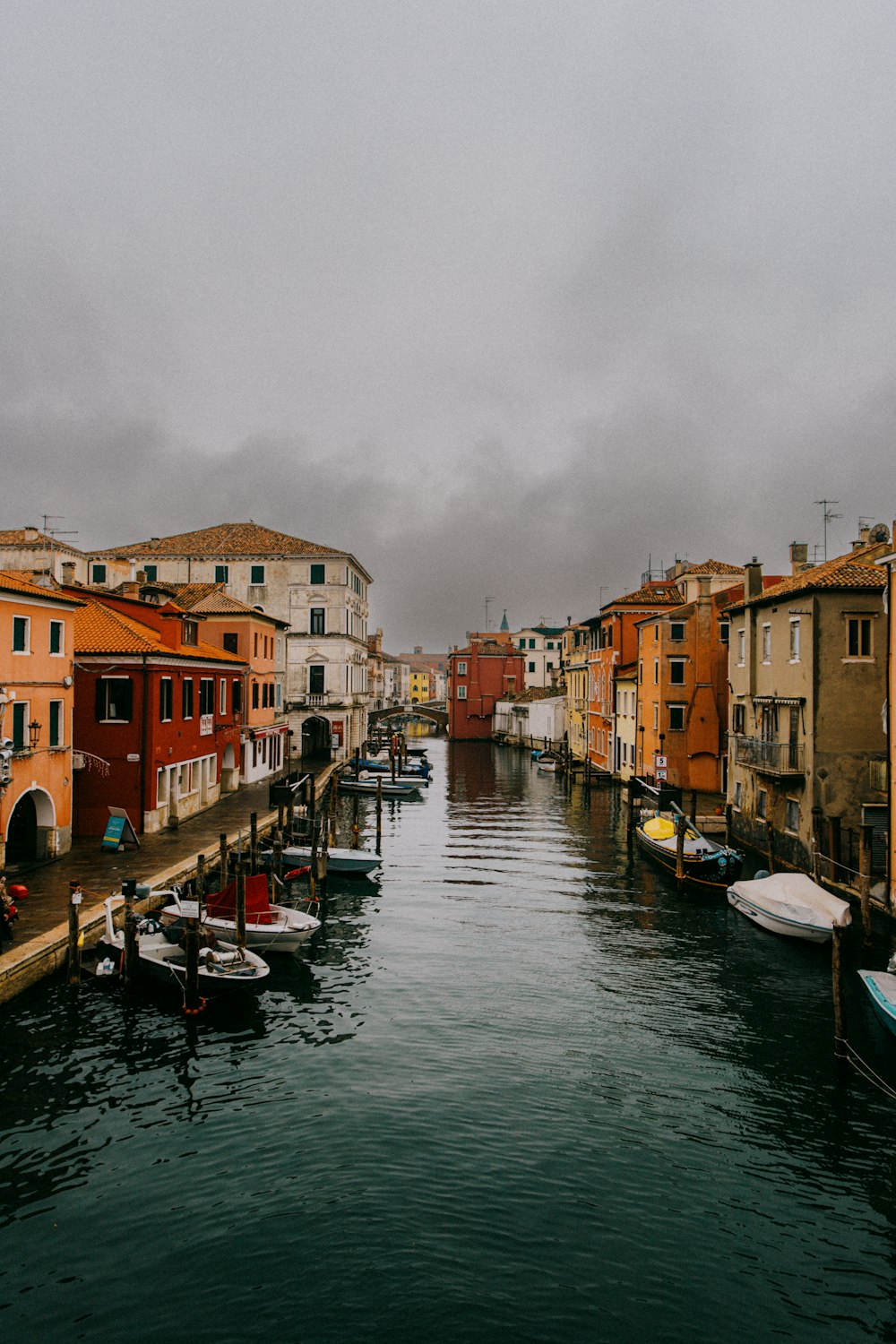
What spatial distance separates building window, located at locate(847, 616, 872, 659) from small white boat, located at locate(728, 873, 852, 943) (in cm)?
819

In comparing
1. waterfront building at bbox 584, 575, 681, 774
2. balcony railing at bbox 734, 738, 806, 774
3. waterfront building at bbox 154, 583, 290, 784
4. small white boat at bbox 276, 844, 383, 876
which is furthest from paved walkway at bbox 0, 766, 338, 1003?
waterfront building at bbox 584, 575, 681, 774

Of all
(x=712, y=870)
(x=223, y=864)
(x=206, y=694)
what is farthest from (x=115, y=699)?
(x=712, y=870)

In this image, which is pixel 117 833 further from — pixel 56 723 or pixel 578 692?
pixel 578 692

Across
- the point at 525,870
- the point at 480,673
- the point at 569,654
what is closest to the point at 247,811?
the point at 525,870

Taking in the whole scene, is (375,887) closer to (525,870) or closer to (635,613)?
(525,870)

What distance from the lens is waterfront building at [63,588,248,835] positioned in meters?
30.5

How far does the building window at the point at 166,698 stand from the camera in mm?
31844

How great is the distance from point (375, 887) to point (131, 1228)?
64.2 feet

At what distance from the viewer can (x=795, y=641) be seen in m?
30.0

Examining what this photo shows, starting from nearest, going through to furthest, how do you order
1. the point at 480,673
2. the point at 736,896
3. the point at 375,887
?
1. the point at 736,896
2. the point at 375,887
3. the point at 480,673

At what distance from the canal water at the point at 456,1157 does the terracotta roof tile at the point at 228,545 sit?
48873mm

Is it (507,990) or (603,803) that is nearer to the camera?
(507,990)

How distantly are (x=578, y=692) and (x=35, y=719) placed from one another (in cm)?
5316

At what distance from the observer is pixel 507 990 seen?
1970 cm
